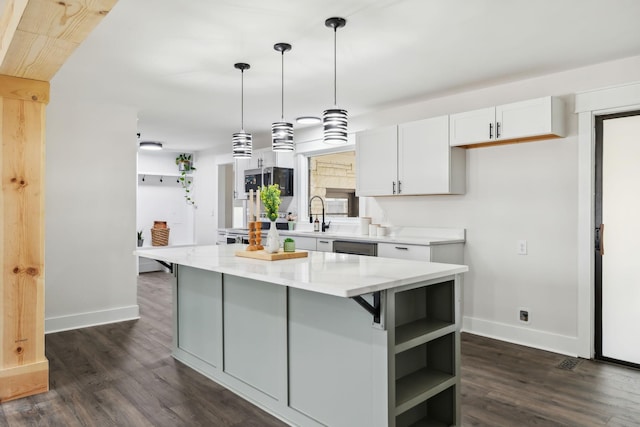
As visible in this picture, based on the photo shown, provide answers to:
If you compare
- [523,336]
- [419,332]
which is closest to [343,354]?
[419,332]

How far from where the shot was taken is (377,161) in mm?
4750

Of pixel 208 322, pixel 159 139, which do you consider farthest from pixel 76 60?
pixel 159 139

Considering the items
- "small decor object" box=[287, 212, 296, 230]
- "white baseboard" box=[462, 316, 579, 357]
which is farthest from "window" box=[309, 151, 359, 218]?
"white baseboard" box=[462, 316, 579, 357]

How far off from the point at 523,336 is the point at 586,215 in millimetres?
1210

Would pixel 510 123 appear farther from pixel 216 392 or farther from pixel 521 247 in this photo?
pixel 216 392

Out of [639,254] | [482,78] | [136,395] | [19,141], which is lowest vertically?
[136,395]

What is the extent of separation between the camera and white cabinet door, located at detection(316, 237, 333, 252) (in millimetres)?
4934

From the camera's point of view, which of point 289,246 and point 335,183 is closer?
point 289,246

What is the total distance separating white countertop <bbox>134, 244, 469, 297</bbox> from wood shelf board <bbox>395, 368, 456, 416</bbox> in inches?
22.1

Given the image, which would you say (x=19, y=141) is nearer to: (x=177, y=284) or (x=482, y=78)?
(x=177, y=284)

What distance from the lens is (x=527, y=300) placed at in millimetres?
3951

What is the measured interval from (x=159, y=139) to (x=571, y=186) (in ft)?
19.8

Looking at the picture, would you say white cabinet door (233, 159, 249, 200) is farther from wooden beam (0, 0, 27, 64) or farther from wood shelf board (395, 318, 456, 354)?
wood shelf board (395, 318, 456, 354)

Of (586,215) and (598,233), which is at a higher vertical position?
(586,215)
